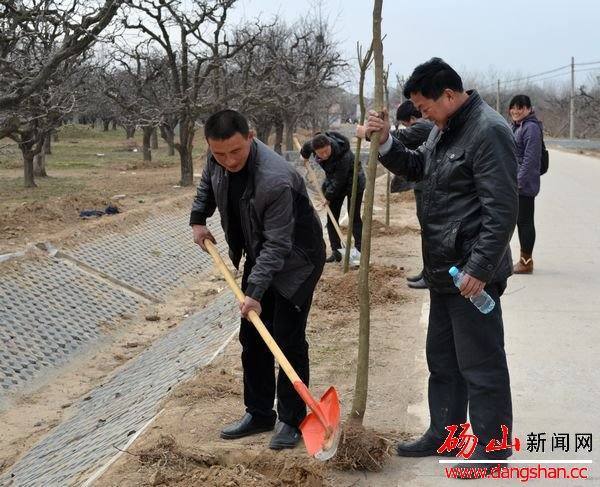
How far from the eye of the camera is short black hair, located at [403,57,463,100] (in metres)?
2.88

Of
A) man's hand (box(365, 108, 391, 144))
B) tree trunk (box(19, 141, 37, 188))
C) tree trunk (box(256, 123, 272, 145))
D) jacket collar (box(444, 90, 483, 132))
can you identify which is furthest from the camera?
tree trunk (box(256, 123, 272, 145))

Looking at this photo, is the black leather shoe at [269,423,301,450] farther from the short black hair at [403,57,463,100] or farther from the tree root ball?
the short black hair at [403,57,463,100]

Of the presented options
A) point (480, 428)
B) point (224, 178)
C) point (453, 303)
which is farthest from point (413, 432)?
point (224, 178)

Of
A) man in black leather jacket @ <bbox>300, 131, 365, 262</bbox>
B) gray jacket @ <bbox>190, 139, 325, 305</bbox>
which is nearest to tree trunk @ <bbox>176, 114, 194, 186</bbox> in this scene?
man in black leather jacket @ <bbox>300, 131, 365, 262</bbox>

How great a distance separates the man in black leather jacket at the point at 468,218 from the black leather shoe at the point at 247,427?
1.11m

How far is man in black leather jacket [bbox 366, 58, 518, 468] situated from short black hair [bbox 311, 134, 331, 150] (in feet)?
15.1

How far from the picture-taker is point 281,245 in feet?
11.0

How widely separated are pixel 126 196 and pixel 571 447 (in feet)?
47.8

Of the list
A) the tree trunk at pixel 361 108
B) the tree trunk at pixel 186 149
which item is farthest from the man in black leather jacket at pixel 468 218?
the tree trunk at pixel 186 149

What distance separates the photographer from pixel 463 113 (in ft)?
9.64

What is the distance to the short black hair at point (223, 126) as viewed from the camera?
3.28 metres

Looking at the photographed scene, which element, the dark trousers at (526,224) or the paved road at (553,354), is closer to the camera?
the paved road at (553,354)

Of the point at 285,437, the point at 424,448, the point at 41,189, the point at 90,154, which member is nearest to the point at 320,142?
the point at 285,437

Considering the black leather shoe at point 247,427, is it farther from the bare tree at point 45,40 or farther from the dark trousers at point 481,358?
the bare tree at point 45,40
